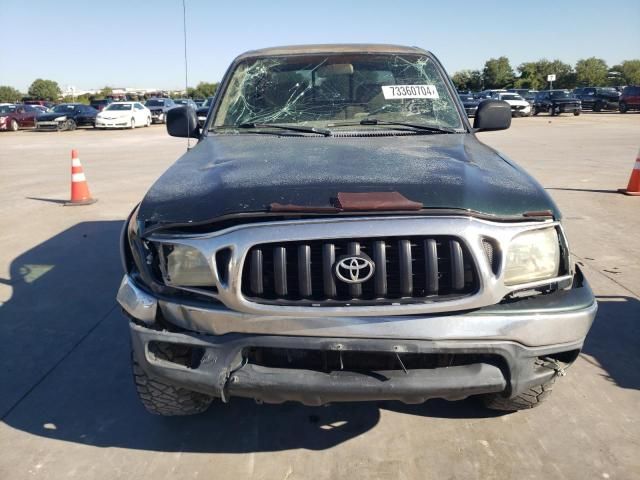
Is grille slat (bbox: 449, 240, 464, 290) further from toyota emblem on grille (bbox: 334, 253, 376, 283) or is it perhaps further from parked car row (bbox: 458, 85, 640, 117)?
parked car row (bbox: 458, 85, 640, 117)

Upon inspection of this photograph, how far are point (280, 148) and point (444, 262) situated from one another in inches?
50.1

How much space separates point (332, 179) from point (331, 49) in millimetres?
1923

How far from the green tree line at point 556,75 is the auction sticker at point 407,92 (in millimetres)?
77502

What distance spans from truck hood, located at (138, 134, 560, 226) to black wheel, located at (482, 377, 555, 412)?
0.91 meters

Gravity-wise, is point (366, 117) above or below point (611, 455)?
above

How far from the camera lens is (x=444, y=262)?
2.13 meters

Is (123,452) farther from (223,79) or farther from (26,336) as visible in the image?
(223,79)

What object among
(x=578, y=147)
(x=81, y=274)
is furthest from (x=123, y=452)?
(x=578, y=147)

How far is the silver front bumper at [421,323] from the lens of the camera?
2.06m

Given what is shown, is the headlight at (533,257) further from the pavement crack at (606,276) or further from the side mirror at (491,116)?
the pavement crack at (606,276)

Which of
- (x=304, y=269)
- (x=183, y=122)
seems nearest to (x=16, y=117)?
(x=183, y=122)

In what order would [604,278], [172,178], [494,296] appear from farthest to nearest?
[604,278] → [172,178] → [494,296]

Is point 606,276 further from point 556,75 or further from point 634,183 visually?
point 556,75

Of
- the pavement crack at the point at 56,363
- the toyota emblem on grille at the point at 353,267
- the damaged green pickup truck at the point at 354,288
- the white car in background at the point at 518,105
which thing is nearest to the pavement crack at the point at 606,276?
the damaged green pickup truck at the point at 354,288
